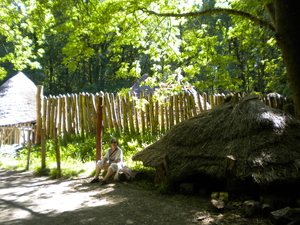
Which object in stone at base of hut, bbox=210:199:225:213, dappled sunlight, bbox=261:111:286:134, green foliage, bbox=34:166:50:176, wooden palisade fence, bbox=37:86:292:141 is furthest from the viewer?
wooden palisade fence, bbox=37:86:292:141

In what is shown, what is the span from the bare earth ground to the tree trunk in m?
2.56

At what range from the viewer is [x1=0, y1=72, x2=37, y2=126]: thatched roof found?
16391 mm

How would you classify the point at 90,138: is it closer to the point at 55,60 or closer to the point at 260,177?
the point at 260,177

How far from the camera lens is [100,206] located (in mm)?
4938

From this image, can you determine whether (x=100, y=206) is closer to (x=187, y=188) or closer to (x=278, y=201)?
(x=187, y=188)

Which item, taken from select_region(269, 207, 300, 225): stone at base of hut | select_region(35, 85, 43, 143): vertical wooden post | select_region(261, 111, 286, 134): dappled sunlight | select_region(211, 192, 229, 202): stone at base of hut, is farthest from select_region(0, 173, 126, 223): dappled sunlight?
select_region(35, 85, 43, 143): vertical wooden post

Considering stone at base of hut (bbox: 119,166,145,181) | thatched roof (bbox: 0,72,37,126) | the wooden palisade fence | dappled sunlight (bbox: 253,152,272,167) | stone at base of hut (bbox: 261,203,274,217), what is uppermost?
thatched roof (bbox: 0,72,37,126)

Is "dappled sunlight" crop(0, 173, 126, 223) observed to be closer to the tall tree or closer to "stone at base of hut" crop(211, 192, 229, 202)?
"stone at base of hut" crop(211, 192, 229, 202)

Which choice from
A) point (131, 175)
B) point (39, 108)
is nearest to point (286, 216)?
point (131, 175)

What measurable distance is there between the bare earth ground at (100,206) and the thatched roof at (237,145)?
2.10ft

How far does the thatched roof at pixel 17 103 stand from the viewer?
1639 centimetres

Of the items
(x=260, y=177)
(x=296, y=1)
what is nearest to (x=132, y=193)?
(x=260, y=177)

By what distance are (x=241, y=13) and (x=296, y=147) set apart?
2.97 m

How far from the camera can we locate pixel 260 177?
4.34m
